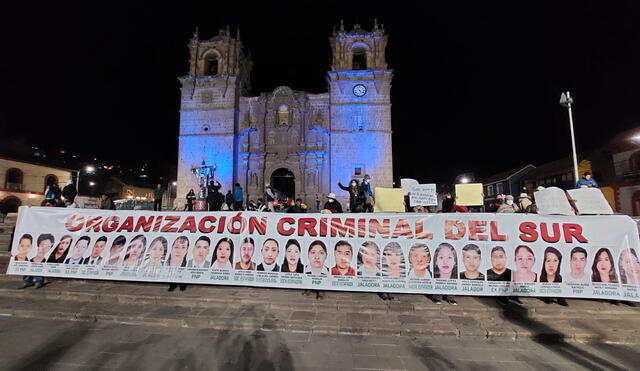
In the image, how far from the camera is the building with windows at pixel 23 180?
88.2 ft

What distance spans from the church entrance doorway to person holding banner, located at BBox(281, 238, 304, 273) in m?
24.2

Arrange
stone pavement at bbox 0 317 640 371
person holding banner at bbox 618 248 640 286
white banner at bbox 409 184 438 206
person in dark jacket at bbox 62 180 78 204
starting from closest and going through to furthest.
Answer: stone pavement at bbox 0 317 640 371, person holding banner at bbox 618 248 640 286, person in dark jacket at bbox 62 180 78 204, white banner at bbox 409 184 438 206

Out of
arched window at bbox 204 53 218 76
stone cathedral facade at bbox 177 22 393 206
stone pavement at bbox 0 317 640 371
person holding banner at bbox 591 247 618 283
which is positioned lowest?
stone pavement at bbox 0 317 640 371

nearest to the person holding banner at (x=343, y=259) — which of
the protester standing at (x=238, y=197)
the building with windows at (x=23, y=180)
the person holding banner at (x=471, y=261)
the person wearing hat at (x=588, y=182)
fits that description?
the person holding banner at (x=471, y=261)

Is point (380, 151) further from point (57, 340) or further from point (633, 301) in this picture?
→ point (57, 340)

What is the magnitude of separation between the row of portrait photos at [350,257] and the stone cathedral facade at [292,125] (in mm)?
21508

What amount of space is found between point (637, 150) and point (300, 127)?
26.2 meters

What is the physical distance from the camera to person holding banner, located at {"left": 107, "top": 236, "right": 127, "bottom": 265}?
5320 mm

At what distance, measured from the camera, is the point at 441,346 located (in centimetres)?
364

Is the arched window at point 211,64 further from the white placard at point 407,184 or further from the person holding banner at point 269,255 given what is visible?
the person holding banner at point 269,255

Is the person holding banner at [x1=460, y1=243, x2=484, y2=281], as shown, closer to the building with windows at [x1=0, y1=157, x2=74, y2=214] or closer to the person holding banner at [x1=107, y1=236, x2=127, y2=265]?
the person holding banner at [x1=107, y1=236, x2=127, y2=265]

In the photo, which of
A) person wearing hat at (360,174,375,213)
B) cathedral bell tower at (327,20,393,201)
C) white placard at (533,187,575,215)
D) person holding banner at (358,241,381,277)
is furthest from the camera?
cathedral bell tower at (327,20,393,201)

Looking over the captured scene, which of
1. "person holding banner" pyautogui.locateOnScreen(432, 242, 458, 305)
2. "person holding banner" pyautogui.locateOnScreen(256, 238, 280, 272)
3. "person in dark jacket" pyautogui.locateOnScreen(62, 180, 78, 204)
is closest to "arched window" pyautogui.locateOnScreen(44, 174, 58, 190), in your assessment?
"person in dark jacket" pyautogui.locateOnScreen(62, 180, 78, 204)

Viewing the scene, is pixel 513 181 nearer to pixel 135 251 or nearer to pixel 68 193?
pixel 135 251
